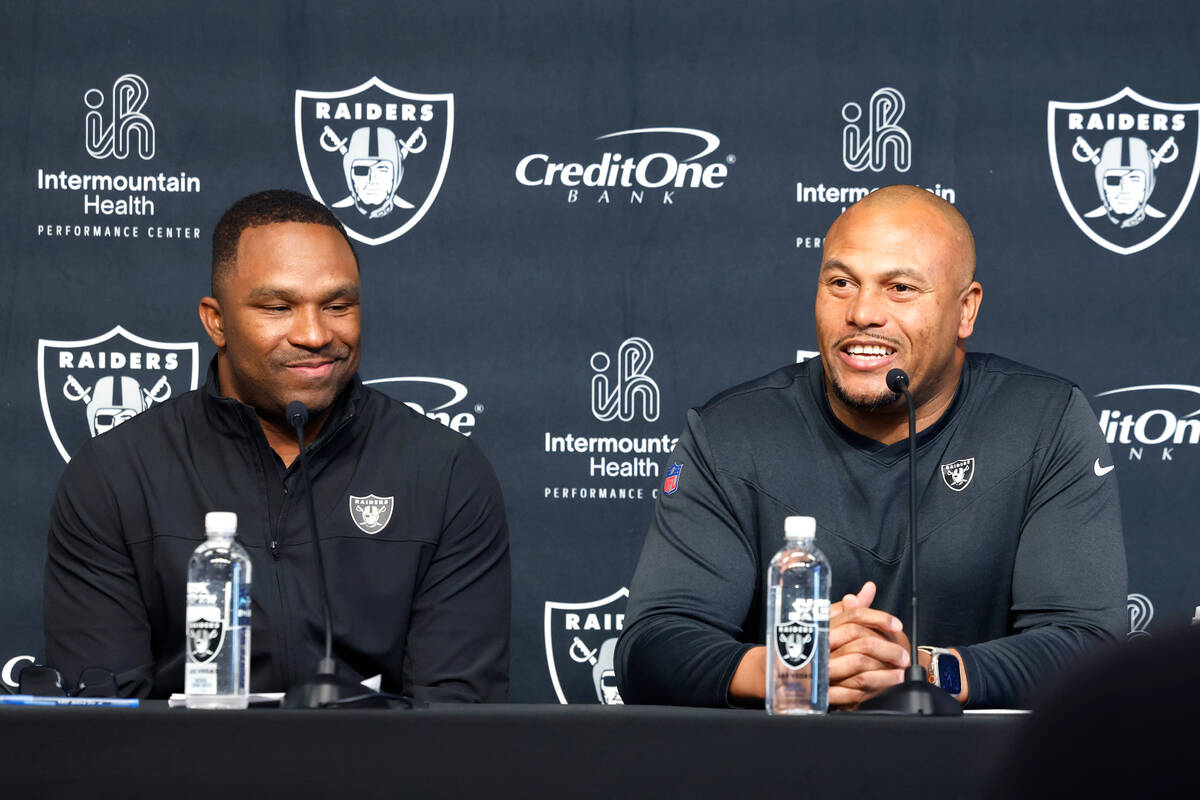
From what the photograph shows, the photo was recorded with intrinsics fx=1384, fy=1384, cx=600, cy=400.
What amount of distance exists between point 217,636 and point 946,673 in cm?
95

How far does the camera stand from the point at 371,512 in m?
2.47

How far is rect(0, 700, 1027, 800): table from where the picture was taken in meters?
1.28

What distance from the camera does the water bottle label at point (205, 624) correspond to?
1606mm

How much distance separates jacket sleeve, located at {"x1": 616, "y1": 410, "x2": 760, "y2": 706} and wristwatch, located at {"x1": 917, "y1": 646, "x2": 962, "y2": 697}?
0.25 metres

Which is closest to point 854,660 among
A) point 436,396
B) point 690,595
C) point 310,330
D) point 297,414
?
point 690,595

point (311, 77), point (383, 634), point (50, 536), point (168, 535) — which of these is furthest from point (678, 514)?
point (311, 77)

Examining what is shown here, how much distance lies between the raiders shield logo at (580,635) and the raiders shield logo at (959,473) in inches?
43.3

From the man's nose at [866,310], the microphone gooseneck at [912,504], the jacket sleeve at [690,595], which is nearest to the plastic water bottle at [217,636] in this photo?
the jacket sleeve at [690,595]

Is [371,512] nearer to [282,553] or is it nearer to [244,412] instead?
[282,553]

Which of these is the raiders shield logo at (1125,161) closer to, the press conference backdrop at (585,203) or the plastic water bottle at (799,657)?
the press conference backdrop at (585,203)

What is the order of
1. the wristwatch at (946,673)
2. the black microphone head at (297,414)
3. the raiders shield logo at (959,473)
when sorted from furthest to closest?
the raiders shield logo at (959,473) → the black microphone head at (297,414) → the wristwatch at (946,673)

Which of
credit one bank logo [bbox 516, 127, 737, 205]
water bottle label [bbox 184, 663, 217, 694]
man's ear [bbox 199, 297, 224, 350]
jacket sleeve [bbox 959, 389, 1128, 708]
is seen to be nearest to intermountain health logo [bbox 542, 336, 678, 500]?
credit one bank logo [bbox 516, 127, 737, 205]

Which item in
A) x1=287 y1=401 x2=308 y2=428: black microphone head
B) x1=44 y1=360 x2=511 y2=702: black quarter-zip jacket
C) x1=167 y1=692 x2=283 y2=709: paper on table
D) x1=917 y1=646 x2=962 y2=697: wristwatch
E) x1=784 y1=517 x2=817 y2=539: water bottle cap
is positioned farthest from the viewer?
x1=44 y1=360 x2=511 y2=702: black quarter-zip jacket

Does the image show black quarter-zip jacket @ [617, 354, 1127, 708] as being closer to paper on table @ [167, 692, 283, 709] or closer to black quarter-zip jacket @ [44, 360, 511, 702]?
black quarter-zip jacket @ [44, 360, 511, 702]
